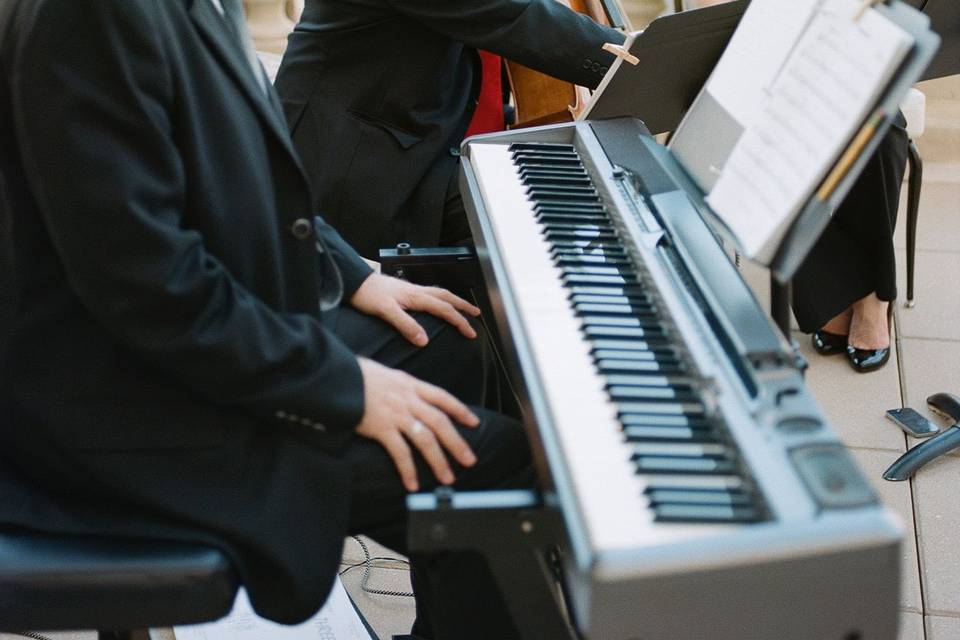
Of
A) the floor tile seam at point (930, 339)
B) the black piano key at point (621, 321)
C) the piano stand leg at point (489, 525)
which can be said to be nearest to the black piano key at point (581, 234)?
the black piano key at point (621, 321)

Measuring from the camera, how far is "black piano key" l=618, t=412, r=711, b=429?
3.43 ft

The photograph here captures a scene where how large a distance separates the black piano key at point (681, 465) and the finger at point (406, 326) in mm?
600

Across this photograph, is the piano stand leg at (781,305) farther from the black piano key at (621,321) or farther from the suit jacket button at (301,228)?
the suit jacket button at (301,228)

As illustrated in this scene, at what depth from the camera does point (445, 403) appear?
1272 mm

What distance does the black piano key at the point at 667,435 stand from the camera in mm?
1027

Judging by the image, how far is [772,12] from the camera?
4.16 feet

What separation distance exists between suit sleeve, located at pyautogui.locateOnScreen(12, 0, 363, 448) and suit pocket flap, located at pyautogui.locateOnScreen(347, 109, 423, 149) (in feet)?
3.24

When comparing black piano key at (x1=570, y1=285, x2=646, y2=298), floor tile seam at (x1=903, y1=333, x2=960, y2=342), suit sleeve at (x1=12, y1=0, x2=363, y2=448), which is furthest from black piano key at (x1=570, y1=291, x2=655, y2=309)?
floor tile seam at (x1=903, y1=333, x2=960, y2=342)

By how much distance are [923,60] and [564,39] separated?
1.20 m

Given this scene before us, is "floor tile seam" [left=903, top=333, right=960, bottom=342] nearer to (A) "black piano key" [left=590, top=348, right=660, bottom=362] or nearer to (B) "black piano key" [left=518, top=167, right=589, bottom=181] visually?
(B) "black piano key" [left=518, top=167, right=589, bottom=181]

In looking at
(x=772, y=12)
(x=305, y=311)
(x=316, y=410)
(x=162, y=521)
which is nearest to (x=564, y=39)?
(x=772, y=12)

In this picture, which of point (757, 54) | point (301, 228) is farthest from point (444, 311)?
point (757, 54)

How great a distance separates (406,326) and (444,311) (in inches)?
2.7

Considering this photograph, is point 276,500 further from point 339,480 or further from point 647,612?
point 647,612
